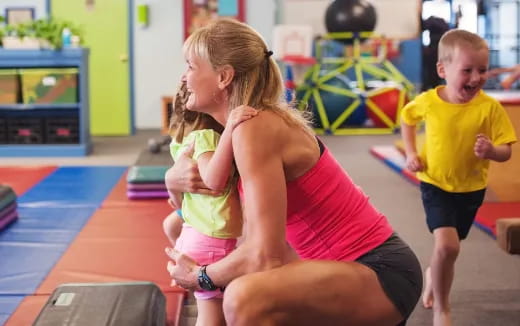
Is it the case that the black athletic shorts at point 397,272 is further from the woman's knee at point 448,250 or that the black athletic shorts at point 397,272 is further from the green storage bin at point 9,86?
the green storage bin at point 9,86

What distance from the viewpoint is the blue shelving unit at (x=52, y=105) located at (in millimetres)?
7229

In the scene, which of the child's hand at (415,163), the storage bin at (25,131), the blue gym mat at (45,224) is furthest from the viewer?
the storage bin at (25,131)

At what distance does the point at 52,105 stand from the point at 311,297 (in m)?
6.26

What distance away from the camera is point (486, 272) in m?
3.45

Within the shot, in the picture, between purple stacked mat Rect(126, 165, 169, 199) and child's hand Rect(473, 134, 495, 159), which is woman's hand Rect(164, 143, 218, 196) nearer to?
child's hand Rect(473, 134, 495, 159)

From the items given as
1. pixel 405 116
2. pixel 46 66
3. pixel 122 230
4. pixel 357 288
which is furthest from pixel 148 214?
pixel 46 66

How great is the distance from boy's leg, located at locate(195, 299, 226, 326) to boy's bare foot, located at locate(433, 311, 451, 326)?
100 cm

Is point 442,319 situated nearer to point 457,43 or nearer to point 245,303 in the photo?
point 457,43

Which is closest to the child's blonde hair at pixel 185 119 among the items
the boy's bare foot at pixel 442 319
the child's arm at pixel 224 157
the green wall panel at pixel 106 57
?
the child's arm at pixel 224 157

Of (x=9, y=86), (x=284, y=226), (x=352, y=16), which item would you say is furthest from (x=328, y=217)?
(x=352, y=16)

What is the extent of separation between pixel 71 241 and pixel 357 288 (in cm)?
254

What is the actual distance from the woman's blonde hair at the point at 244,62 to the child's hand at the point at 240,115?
2.3 inches

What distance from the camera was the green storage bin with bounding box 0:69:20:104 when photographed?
24.0ft

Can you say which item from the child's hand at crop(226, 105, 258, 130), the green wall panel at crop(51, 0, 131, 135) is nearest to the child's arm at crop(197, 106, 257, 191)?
the child's hand at crop(226, 105, 258, 130)
